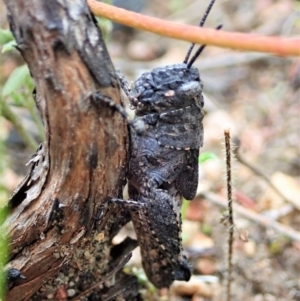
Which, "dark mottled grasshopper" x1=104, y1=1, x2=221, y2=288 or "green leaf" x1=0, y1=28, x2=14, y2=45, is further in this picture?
"green leaf" x1=0, y1=28, x2=14, y2=45

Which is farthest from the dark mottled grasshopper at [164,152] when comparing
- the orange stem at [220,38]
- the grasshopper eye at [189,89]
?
the orange stem at [220,38]

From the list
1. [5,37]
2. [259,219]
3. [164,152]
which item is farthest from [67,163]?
[259,219]

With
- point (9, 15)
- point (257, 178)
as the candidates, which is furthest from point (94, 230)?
point (257, 178)

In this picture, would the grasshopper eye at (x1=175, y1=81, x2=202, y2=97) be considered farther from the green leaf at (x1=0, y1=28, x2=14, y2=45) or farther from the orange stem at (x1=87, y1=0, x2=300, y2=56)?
the green leaf at (x1=0, y1=28, x2=14, y2=45)

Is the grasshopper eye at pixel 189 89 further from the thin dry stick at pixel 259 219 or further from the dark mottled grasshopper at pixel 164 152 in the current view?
the thin dry stick at pixel 259 219

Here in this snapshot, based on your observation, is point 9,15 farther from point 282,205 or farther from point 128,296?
point 282,205

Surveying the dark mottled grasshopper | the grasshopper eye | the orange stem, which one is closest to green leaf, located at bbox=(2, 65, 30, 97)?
the dark mottled grasshopper
